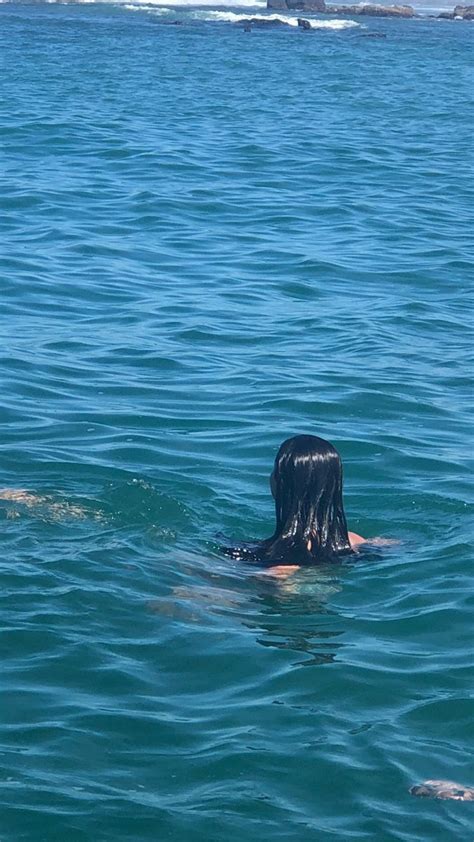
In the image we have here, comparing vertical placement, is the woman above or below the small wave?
below

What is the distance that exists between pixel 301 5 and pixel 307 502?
6933 cm

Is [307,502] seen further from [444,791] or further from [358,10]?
[358,10]

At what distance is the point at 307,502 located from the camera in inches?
267

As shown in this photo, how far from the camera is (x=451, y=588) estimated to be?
282 inches

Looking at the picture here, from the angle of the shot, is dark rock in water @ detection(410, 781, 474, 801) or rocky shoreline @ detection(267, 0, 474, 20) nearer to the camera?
dark rock in water @ detection(410, 781, 474, 801)

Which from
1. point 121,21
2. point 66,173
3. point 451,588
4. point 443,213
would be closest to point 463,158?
point 443,213

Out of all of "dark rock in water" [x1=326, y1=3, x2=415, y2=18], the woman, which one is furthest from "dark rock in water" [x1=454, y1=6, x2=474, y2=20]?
the woman

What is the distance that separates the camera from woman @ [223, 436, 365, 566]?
669cm

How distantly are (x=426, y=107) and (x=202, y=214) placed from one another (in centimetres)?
1370

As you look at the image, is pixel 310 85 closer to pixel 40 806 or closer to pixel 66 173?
pixel 66 173

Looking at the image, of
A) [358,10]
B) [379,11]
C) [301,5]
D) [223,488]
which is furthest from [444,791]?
[301,5]

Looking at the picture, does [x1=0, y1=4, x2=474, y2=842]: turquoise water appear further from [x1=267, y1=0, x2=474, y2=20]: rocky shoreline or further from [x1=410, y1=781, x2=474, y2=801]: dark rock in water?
[x1=267, y1=0, x2=474, y2=20]: rocky shoreline

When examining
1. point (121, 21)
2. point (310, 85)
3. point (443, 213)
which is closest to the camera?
point (443, 213)

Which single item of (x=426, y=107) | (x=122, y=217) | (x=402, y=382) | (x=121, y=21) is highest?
(x=121, y=21)
